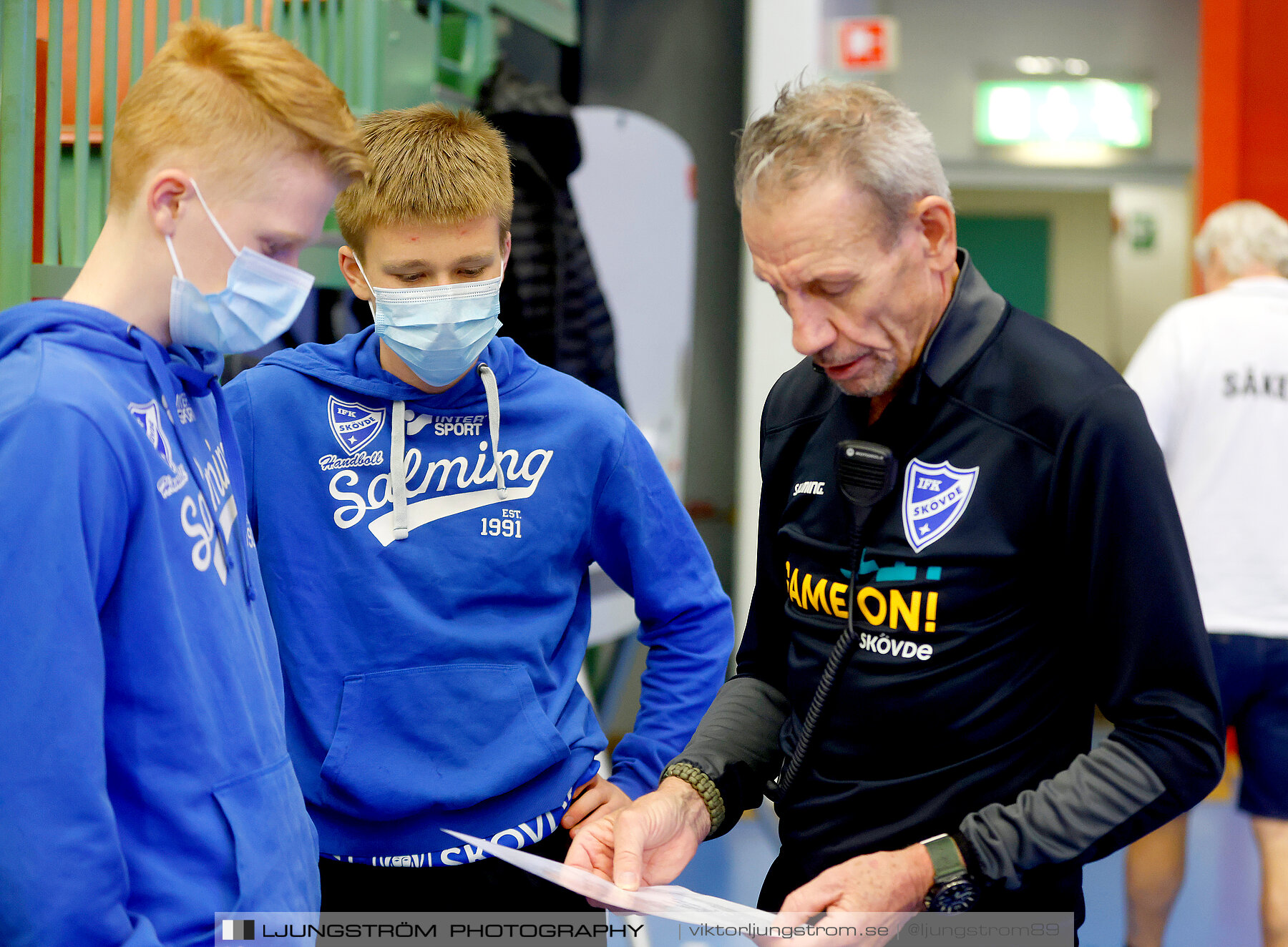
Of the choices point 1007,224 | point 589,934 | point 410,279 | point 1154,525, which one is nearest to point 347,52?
point 410,279

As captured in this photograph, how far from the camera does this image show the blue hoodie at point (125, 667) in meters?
0.96

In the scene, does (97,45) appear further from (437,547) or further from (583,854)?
(583,854)

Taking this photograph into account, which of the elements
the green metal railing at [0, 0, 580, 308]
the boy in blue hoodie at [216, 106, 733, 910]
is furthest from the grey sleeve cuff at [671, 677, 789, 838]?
the green metal railing at [0, 0, 580, 308]

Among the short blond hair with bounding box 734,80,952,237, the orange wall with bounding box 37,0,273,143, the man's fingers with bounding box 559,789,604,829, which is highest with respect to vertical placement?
the orange wall with bounding box 37,0,273,143

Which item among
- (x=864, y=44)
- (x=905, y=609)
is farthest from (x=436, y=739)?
(x=864, y=44)

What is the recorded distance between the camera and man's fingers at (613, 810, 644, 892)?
124cm

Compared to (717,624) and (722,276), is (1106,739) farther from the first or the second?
(722,276)

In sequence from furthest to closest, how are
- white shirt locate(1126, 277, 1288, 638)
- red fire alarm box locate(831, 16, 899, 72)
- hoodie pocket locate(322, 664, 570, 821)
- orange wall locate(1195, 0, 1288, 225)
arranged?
1. orange wall locate(1195, 0, 1288, 225)
2. red fire alarm box locate(831, 16, 899, 72)
3. white shirt locate(1126, 277, 1288, 638)
4. hoodie pocket locate(322, 664, 570, 821)

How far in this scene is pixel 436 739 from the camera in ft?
5.04

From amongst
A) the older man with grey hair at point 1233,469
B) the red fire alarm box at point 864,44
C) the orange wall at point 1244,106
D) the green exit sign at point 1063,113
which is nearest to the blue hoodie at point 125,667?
the older man with grey hair at point 1233,469

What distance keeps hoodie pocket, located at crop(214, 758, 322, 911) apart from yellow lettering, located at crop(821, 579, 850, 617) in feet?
2.02

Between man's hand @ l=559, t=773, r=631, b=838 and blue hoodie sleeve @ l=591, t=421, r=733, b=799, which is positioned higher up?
blue hoodie sleeve @ l=591, t=421, r=733, b=799

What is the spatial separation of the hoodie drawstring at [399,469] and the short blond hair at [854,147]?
2.02 ft

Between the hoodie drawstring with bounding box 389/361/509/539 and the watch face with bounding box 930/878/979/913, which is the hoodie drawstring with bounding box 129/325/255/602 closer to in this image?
→ the hoodie drawstring with bounding box 389/361/509/539
